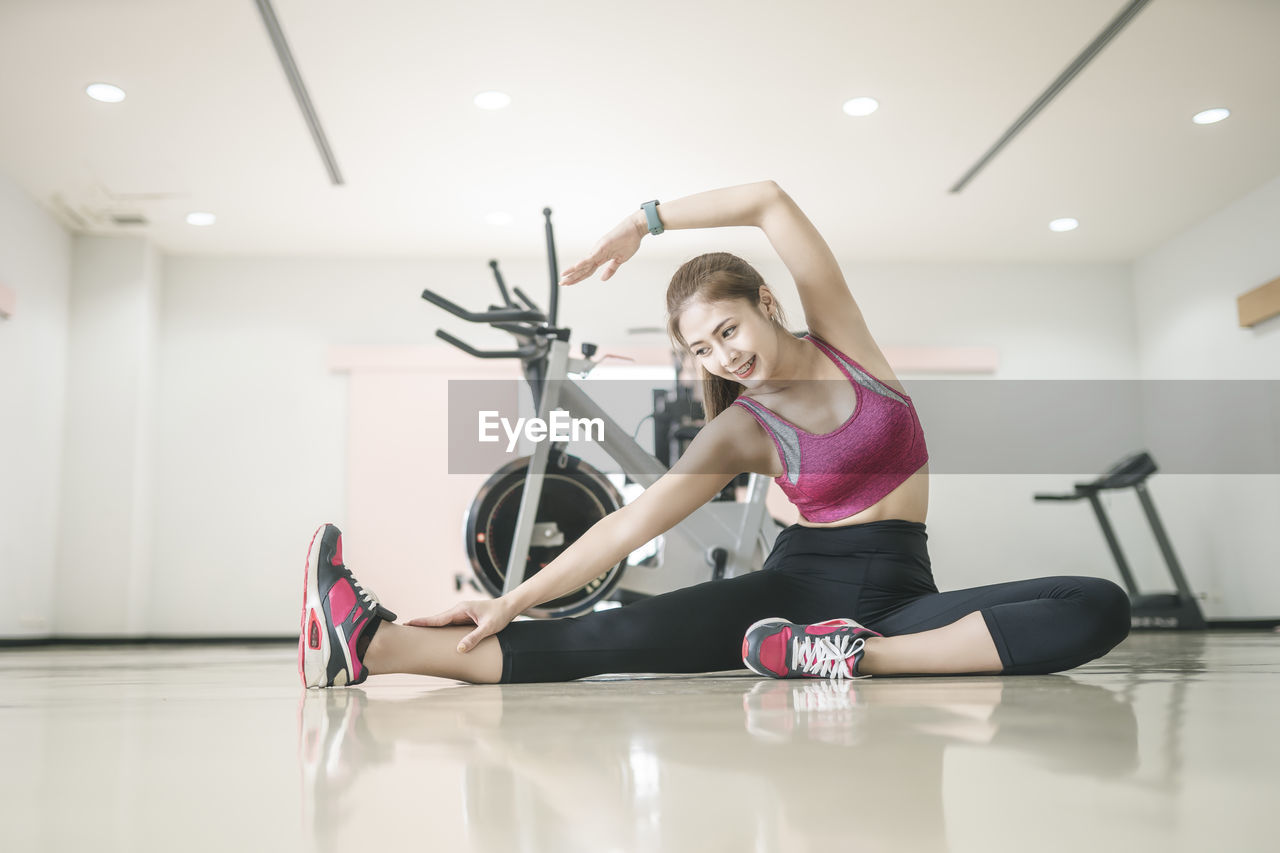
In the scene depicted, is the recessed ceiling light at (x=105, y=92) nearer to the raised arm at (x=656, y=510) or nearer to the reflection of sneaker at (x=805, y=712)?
the raised arm at (x=656, y=510)

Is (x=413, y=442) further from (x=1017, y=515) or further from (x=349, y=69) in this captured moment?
(x=1017, y=515)

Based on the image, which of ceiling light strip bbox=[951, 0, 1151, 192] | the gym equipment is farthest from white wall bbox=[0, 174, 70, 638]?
the gym equipment

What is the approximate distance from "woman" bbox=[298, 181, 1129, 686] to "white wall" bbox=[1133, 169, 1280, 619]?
459 cm

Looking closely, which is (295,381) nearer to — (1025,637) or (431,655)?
(431,655)

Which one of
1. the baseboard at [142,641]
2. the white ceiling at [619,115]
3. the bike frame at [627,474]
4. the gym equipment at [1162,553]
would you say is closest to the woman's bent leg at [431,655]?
the bike frame at [627,474]

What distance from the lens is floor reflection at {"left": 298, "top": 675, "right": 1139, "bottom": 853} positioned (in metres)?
0.50

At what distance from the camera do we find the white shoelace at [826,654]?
56.7 inches

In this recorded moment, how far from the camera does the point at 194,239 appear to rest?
5672mm

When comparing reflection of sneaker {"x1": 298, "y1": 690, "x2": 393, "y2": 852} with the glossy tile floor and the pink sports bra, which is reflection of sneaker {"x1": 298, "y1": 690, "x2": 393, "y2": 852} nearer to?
the glossy tile floor

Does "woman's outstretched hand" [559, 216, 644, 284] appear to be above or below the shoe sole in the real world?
above

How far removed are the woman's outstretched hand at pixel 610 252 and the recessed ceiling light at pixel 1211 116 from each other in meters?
3.81

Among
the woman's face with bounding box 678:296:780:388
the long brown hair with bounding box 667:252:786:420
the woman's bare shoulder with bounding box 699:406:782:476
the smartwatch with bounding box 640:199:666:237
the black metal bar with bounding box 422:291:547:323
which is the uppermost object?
the black metal bar with bounding box 422:291:547:323

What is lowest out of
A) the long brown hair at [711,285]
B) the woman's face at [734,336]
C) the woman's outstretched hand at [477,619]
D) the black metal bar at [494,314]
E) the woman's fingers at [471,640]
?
the woman's fingers at [471,640]

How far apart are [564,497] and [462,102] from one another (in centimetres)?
191
